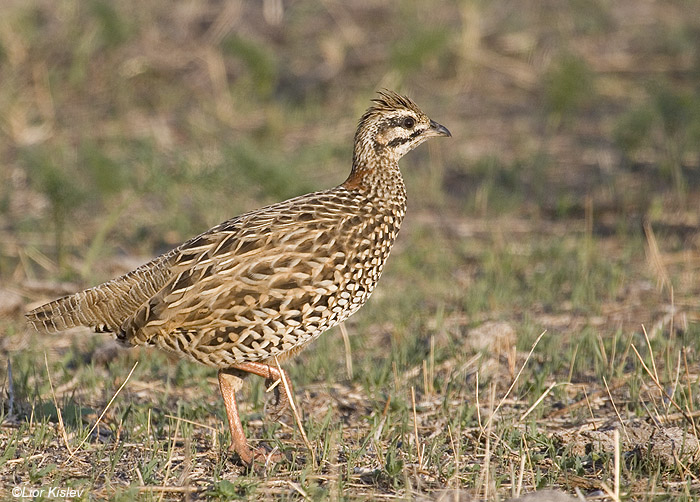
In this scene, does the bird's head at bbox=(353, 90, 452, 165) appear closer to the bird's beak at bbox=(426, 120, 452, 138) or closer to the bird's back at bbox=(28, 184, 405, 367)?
the bird's beak at bbox=(426, 120, 452, 138)

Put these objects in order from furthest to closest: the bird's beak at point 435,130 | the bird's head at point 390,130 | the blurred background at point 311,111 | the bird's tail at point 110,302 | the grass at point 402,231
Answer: the blurred background at point 311,111 → the bird's beak at point 435,130 → the bird's head at point 390,130 → the bird's tail at point 110,302 → the grass at point 402,231

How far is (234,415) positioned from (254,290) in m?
0.76

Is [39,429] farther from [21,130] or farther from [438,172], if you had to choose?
[21,130]

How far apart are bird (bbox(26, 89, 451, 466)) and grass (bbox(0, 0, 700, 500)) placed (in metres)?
0.38

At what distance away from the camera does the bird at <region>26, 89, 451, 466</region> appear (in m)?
5.42

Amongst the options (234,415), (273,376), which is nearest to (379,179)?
(273,376)

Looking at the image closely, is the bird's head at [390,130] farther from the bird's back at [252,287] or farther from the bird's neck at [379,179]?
the bird's back at [252,287]

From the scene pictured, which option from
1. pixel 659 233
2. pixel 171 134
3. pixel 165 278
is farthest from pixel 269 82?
pixel 165 278

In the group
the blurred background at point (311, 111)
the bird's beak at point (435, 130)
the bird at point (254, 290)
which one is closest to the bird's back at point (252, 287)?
the bird at point (254, 290)

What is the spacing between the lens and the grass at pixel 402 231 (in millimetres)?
5395

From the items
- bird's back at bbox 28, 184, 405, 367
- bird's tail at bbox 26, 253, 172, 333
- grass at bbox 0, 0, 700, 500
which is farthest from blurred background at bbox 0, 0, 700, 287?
bird's back at bbox 28, 184, 405, 367

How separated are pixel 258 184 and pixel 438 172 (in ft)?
9.02

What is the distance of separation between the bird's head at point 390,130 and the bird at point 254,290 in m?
0.24

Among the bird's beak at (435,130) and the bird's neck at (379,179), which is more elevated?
the bird's beak at (435,130)
